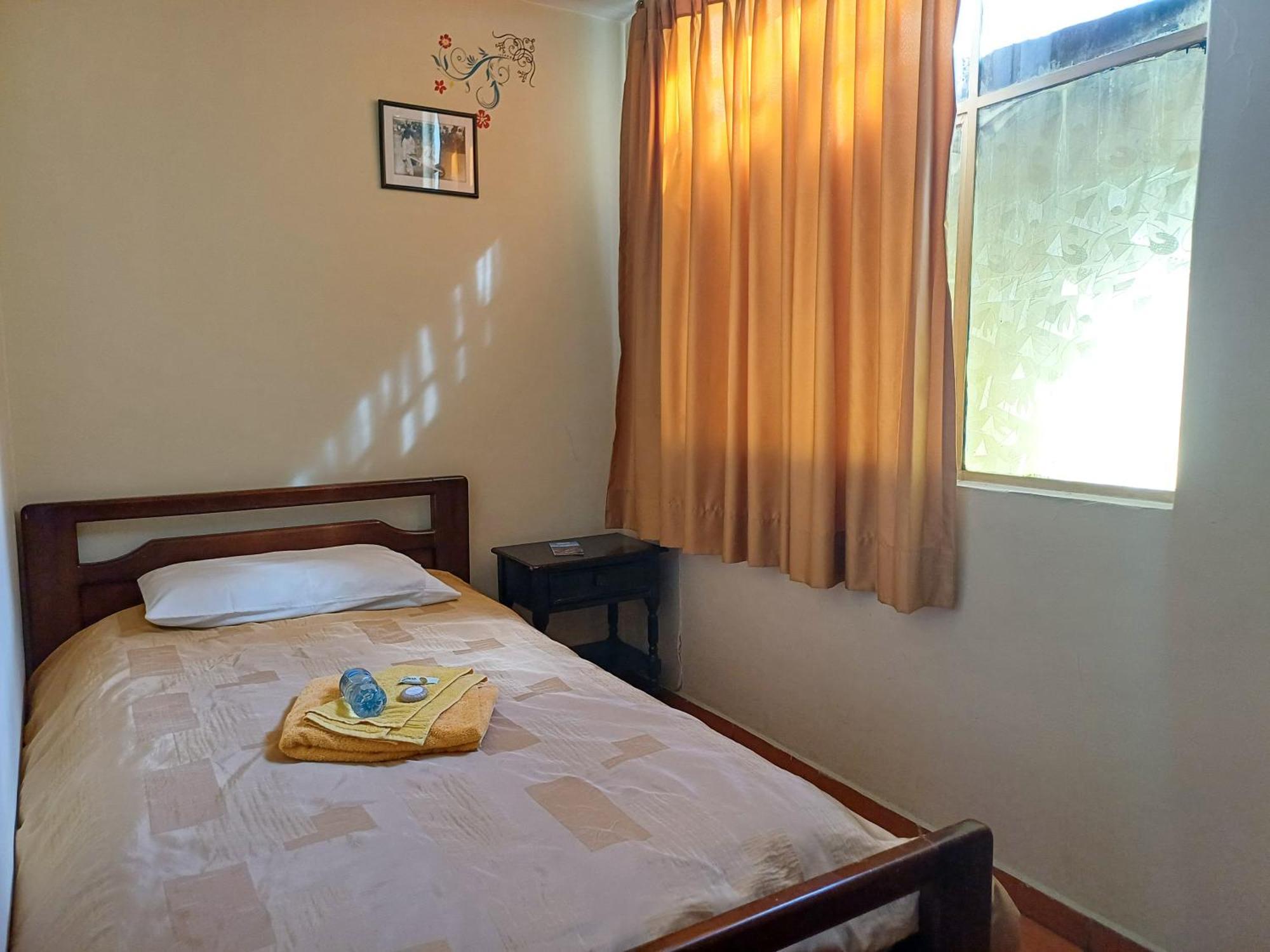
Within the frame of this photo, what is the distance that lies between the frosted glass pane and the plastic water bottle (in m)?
1.50

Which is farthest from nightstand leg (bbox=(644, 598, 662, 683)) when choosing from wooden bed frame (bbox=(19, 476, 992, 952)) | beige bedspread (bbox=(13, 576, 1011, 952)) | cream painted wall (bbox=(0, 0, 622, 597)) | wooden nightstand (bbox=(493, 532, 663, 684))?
beige bedspread (bbox=(13, 576, 1011, 952))

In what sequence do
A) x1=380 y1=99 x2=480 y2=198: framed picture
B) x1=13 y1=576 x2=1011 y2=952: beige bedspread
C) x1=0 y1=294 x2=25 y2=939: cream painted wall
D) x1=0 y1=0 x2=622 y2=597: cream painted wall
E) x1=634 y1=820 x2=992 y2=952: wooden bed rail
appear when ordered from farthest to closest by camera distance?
x1=380 y1=99 x2=480 y2=198: framed picture, x1=0 y1=0 x2=622 y2=597: cream painted wall, x1=0 y1=294 x2=25 y2=939: cream painted wall, x1=13 y1=576 x2=1011 y2=952: beige bedspread, x1=634 y1=820 x2=992 y2=952: wooden bed rail

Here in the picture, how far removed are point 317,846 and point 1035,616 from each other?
154 centimetres

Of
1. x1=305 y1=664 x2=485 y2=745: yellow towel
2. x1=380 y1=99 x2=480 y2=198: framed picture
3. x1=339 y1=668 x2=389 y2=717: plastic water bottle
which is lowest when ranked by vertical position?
x1=305 y1=664 x2=485 y2=745: yellow towel

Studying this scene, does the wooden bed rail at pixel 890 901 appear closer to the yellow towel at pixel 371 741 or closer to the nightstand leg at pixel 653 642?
the yellow towel at pixel 371 741

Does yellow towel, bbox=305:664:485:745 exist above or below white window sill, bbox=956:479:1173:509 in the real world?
below

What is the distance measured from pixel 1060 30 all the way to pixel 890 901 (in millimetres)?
1836

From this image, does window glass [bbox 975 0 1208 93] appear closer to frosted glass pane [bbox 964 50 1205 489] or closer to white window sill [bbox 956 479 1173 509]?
frosted glass pane [bbox 964 50 1205 489]

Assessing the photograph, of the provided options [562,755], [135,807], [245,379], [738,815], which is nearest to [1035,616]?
[738,815]

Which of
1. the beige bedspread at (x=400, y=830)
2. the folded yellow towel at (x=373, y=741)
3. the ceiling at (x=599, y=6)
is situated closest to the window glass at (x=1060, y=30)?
the ceiling at (x=599, y=6)

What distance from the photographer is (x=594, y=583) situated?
2854 mm

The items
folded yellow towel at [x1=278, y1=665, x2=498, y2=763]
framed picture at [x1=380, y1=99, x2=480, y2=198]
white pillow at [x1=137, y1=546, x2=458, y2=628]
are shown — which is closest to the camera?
folded yellow towel at [x1=278, y1=665, x2=498, y2=763]

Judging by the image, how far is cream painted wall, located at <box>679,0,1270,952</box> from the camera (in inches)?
59.1

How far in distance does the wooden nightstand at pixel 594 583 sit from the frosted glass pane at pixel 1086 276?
1232 mm
